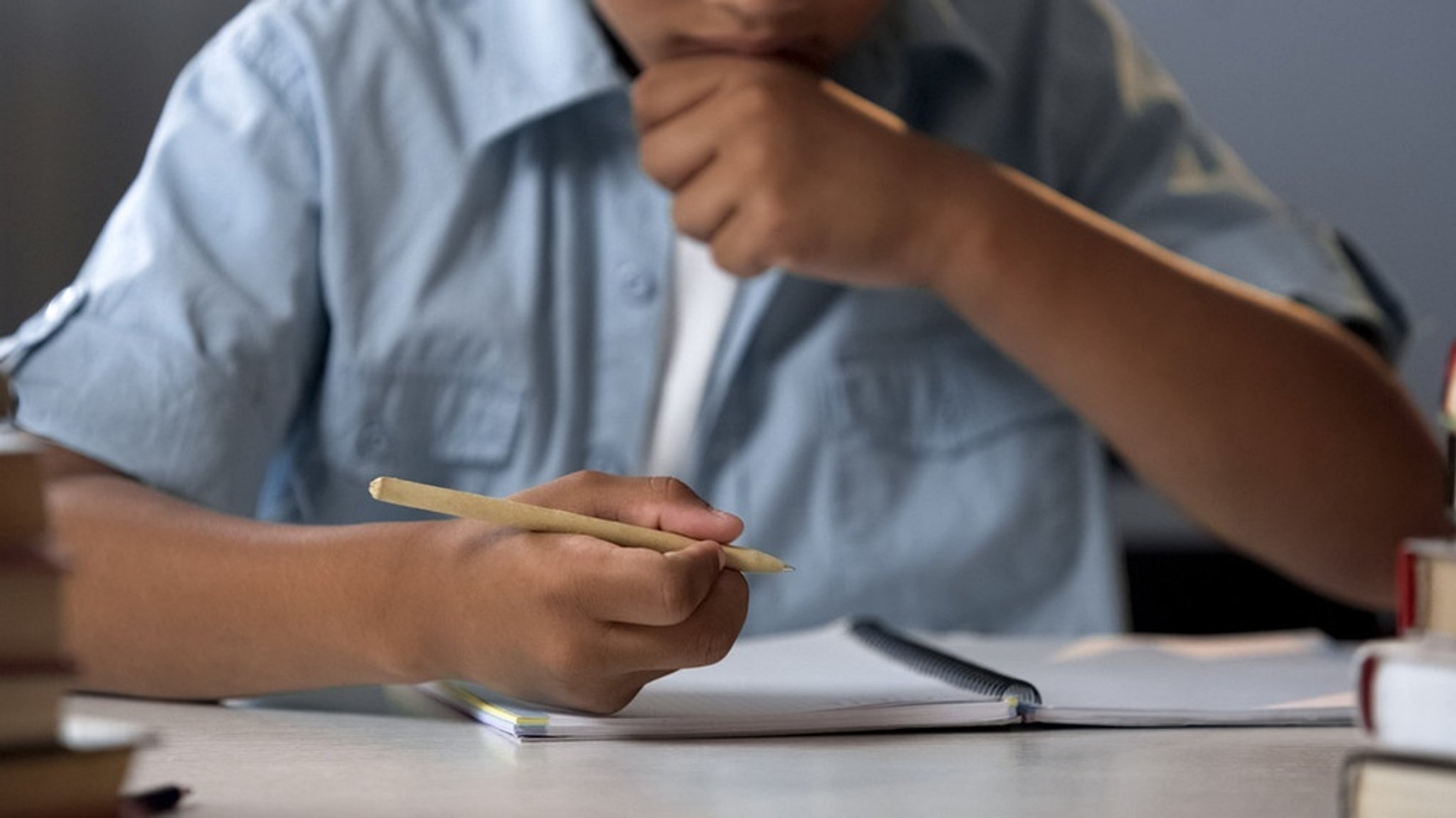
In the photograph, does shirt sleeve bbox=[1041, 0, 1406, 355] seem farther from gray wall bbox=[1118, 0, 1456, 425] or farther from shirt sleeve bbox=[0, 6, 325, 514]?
gray wall bbox=[1118, 0, 1456, 425]

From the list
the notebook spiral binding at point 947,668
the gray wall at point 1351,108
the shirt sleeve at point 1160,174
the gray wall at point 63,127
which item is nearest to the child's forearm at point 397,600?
the notebook spiral binding at point 947,668

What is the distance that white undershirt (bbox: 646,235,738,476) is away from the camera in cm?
81

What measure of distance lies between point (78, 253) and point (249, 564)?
105 centimetres

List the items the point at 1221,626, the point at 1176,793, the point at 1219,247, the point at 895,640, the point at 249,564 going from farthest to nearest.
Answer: the point at 1221,626, the point at 1219,247, the point at 895,640, the point at 249,564, the point at 1176,793

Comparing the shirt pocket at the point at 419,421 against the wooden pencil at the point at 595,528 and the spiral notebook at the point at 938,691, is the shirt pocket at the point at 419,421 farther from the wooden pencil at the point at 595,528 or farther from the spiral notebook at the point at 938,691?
the wooden pencil at the point at 595,528

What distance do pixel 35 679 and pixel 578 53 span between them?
0.58m

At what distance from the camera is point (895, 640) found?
0.62 meters

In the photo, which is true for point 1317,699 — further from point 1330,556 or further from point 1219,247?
point 1219,247

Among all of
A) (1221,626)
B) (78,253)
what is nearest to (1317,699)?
(1221,626)

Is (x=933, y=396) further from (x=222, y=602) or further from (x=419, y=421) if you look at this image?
(x=222, y=602)

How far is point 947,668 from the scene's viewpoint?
53cm

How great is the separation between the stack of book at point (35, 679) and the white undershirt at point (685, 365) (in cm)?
55

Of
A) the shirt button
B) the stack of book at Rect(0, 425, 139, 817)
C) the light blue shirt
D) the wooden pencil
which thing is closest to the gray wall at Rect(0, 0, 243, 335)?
the light blue shirt

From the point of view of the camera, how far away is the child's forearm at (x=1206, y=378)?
71 cm
